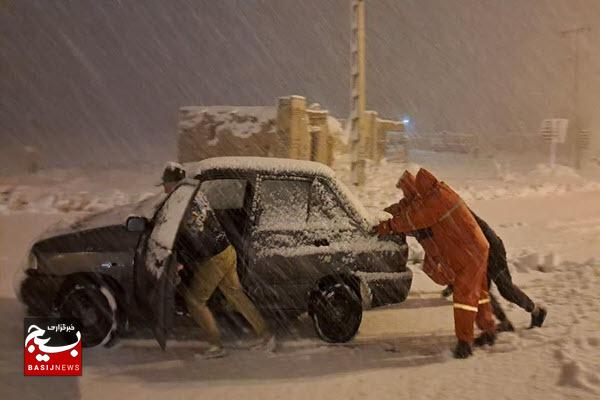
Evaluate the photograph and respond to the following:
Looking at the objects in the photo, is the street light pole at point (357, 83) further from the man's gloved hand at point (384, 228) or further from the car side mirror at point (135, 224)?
the car side mirror at point (135, 224)

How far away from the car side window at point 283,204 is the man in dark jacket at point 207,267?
441 millimetres

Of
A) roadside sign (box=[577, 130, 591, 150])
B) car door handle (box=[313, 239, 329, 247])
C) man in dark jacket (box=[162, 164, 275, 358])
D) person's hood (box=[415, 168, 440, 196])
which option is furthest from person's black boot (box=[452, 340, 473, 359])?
roadside sign (box=[577, 130, 591, 150])

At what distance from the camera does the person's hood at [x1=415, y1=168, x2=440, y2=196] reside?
5.44m

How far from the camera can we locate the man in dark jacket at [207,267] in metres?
5.26

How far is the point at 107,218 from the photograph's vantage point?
5805 millimetres

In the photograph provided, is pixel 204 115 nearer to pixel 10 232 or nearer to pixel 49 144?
pixel 10 232

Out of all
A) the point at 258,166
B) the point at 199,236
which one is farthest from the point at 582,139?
the point at 199,236

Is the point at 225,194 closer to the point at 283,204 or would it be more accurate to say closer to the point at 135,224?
the point at 283,204

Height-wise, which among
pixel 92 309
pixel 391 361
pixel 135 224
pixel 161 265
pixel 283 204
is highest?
pixel 283 204

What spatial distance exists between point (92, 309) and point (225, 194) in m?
1.74

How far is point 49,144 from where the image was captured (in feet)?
136

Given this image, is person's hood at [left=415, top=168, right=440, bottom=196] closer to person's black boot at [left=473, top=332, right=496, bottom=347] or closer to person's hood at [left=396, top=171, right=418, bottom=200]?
person's hood at [left=396, top=171, right=418, bottom=200]

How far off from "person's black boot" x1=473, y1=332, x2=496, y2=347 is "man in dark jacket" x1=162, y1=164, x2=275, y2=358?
1955 millimetres

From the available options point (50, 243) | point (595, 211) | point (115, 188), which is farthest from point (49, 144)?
point (50, 243)
